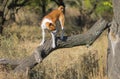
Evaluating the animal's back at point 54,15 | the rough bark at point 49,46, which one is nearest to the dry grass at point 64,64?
the rough bark at point 49,46

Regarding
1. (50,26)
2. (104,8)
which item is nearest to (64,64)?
(50,26)

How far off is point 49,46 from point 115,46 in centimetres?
151

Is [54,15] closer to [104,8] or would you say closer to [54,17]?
[54,17]

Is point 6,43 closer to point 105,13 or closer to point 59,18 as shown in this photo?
point 59,18

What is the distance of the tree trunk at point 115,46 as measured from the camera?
31.5 ft

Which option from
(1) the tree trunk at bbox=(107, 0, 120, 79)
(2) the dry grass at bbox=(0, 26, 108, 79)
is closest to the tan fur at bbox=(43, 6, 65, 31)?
(1) the tree trunk at bbox=(107, 0, 120, 79)

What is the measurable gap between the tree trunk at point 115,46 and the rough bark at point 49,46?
589 mm

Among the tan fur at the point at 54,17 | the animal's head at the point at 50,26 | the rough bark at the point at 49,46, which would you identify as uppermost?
the tan fur at the point at 54,17

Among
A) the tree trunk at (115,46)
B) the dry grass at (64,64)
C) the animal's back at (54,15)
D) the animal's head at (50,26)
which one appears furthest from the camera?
the dry grass at (64,64)

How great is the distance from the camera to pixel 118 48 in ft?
32.1

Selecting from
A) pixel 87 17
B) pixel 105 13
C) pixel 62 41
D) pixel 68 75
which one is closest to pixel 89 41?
pixel 62 41

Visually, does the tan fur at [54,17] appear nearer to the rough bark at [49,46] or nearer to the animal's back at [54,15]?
the animal's back at [54,15]

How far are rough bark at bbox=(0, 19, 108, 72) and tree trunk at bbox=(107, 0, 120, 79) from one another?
59 cm

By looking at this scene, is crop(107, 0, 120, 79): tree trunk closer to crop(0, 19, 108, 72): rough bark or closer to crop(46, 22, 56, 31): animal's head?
crop(0, 19, 108, 72): rough bark
